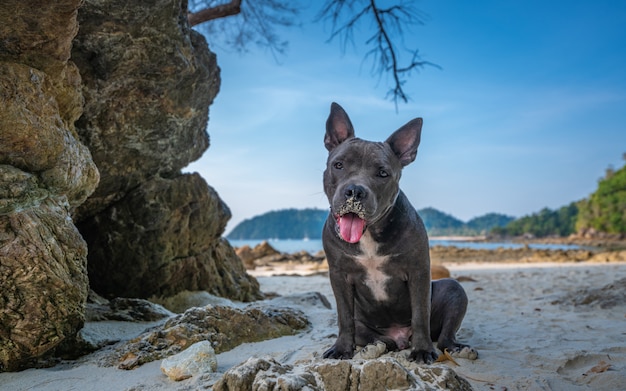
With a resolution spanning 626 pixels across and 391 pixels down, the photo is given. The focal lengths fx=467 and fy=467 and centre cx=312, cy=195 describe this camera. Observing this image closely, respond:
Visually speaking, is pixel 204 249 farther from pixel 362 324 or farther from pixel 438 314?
pixel 438 314

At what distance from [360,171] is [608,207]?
73.1 meters

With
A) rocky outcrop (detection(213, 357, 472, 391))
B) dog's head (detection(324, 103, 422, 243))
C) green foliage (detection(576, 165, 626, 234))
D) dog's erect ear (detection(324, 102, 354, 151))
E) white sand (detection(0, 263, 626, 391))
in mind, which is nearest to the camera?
rocky outcrop (detection(213, 357, 472, 391))

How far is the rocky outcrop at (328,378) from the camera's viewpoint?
252 cm

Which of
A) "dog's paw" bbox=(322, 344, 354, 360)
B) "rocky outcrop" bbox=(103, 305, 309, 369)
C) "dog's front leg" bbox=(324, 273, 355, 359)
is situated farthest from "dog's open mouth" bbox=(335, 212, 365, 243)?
"rocky outcrop" bbox=(103, 305, 309, 369)

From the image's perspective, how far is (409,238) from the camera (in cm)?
374

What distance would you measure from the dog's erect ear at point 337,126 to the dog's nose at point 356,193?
939mm

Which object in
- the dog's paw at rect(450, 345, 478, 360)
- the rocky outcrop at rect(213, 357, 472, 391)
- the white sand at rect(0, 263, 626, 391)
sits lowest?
the white sand at rect(0, 263, 626, 391)

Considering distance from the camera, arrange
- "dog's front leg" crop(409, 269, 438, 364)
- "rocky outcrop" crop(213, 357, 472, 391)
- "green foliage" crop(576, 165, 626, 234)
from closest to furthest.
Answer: "rocky outcrop" crop(213, 357, 472, 391), "dog's front leg" crop(409, 269, 438, 364), "green foliage" crop(576, 165, 626, 234)

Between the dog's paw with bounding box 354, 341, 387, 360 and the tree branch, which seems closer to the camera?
the dog's paw with bounding box 354, 341, 387, 360

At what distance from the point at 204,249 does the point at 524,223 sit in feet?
364

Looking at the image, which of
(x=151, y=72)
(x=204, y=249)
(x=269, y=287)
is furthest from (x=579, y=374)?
(x=269, y=287)

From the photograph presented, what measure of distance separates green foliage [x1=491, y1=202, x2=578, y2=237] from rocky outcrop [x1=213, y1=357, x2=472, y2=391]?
99.4 m

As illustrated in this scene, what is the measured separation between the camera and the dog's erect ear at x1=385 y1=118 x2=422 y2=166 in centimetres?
397

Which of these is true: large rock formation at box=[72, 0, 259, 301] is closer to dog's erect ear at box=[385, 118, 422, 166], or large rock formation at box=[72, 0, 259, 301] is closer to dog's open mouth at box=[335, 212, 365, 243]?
dog's erect ear at box=[385, 118, 422, 166]
